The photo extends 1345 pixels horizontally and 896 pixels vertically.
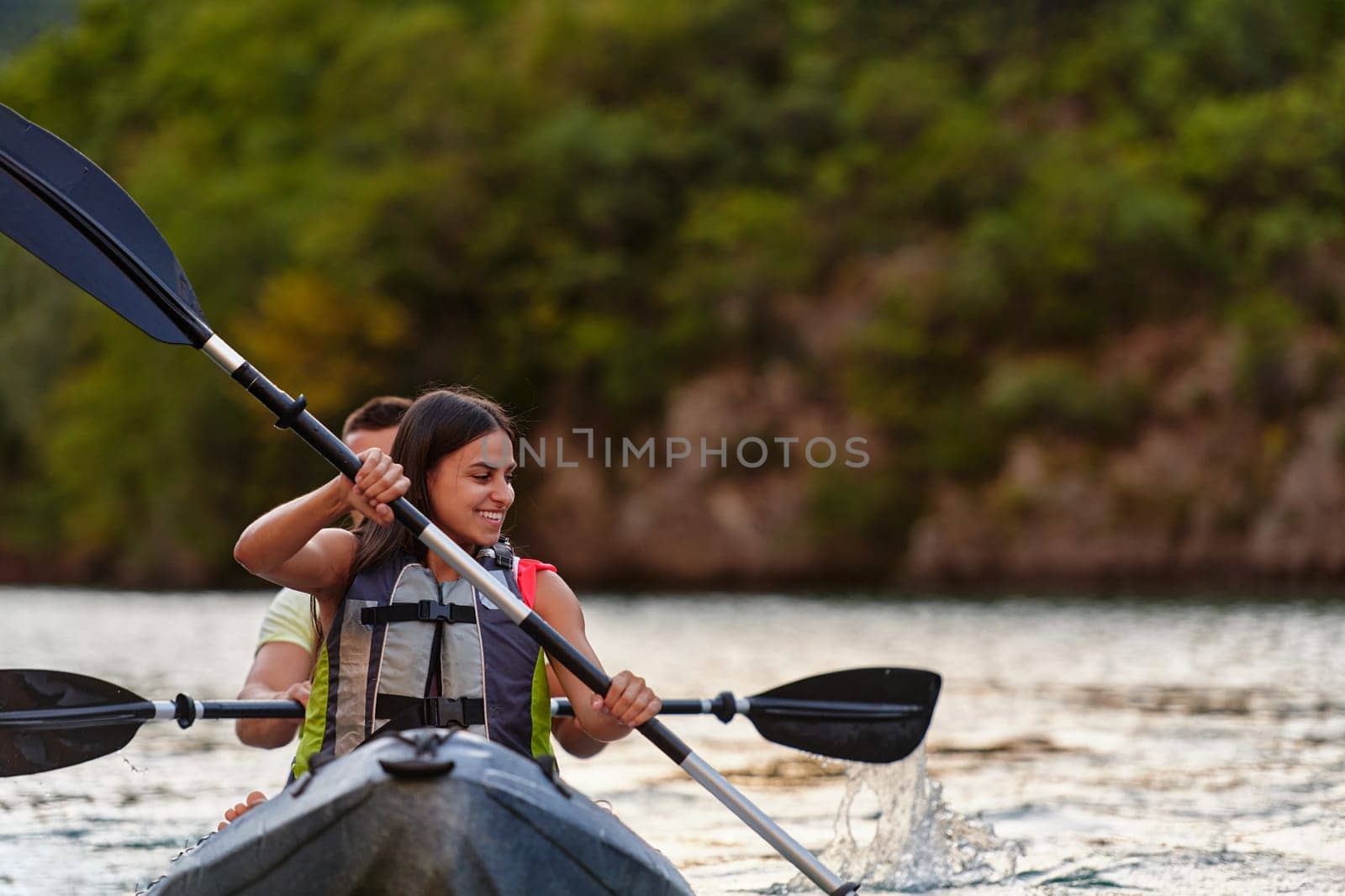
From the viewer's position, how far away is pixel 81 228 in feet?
13.8

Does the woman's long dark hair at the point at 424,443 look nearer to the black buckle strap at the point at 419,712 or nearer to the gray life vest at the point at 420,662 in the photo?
the gray life vest at the point at 420,662

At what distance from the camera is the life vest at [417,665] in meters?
3.59

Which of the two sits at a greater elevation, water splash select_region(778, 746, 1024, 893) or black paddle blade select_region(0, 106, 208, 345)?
black paddle blade select_region(0, 106, 208, 345)

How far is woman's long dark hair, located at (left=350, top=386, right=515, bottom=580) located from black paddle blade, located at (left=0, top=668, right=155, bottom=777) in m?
0.81

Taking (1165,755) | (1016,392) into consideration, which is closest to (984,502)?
(1016,392)

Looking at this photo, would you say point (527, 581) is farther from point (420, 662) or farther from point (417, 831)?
point (417, 831)

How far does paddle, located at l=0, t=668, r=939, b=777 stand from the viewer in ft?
13.3

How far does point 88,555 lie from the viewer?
37.6m

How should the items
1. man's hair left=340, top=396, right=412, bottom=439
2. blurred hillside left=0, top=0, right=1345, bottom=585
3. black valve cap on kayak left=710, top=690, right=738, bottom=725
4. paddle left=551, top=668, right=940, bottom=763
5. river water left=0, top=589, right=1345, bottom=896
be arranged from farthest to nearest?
1. blurred hillside left=0, top=0, right=1345, bottom=585
2. river water left=0, top=589, right=1345, bottom=896
3. man's hair left=340, top=396, right=412, bottom=439
4. paddle left=551, top=668, right=940, bottom=763
5. black valve cap on kayak left=710, top=690, right=738, bottom=725

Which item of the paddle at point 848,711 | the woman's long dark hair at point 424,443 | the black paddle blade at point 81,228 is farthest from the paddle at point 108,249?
the woman's long dark hair at point 424,443

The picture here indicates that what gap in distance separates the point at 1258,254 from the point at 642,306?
11207 millimetres

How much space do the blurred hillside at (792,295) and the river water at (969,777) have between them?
36.4 ft

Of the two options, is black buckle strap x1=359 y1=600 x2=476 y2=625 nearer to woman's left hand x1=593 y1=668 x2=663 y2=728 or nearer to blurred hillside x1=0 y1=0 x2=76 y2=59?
woman's left hand x1=593 y1=668 x2=663 y2=728

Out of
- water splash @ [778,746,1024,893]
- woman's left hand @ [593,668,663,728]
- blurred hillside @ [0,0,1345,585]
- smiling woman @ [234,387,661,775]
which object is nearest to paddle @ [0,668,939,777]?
woman's left hand @ [593,668,663,728]
